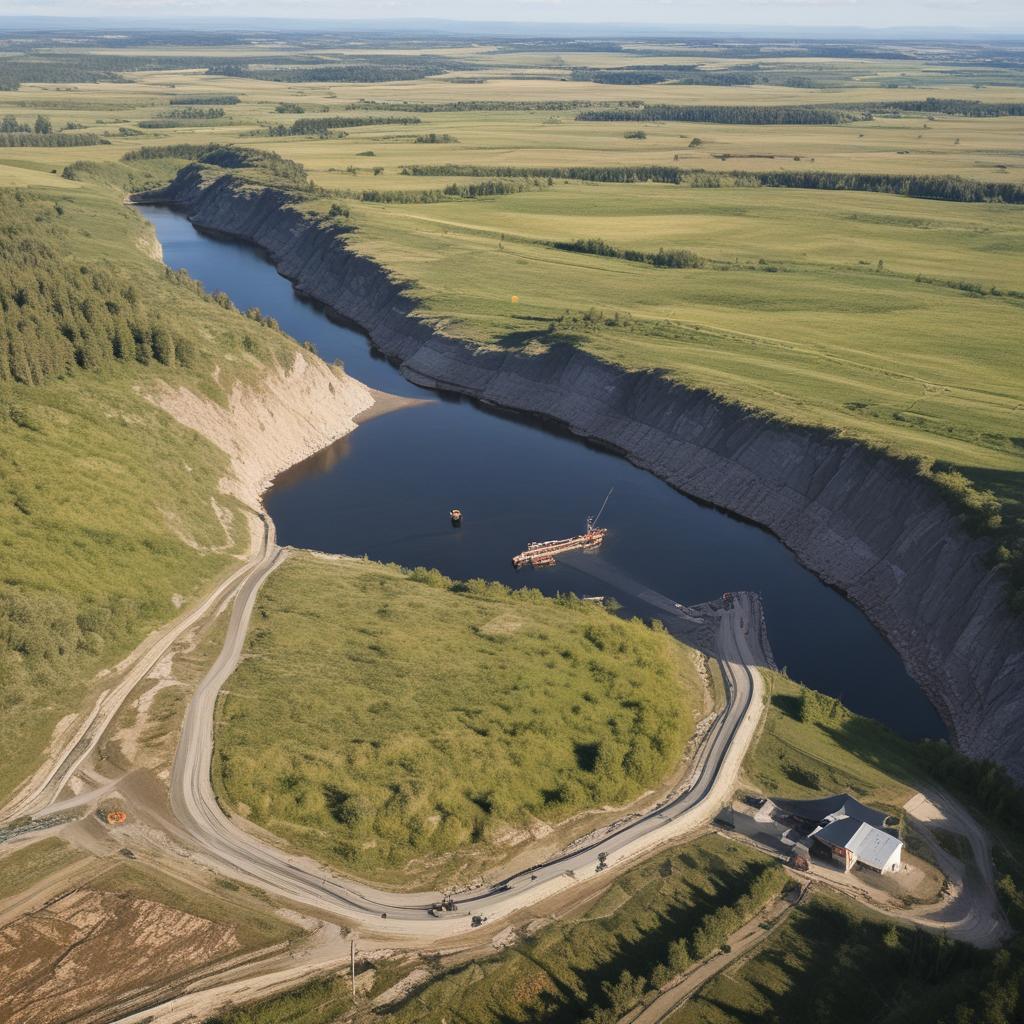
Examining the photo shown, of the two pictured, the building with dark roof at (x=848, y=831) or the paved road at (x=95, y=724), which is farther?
the paved road at (x=95, y=724)

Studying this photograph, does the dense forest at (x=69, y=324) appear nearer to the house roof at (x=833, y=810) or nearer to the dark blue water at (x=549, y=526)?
the dark blue water at (x=549, y=526)

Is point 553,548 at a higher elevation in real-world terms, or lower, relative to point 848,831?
lower

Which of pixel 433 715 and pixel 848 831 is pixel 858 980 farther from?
pixel 433 715

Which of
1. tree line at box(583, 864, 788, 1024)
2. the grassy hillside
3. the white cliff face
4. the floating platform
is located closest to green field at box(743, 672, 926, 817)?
tree line at box(583, 864, 788, 1024)

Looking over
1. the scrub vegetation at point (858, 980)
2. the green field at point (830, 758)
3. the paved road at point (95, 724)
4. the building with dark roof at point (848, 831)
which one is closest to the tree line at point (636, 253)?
the paved road at point (95, 724)

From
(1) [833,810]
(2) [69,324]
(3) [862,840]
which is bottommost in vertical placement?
(1) [833,810]

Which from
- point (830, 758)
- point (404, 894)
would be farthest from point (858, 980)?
point (404, 894)
